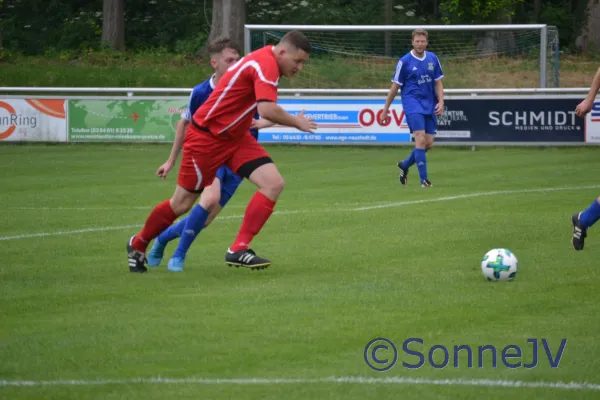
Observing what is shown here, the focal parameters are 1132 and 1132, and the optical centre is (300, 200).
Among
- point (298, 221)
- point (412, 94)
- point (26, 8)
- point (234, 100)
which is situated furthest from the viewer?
point (26, 8)

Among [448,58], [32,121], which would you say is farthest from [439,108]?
[32,121]

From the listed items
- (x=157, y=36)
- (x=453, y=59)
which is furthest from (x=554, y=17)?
(x=453, y=59)

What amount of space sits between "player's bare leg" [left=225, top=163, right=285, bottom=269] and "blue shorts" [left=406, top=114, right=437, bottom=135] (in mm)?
7469

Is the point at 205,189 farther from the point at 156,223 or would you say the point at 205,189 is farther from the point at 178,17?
the point at 178,17

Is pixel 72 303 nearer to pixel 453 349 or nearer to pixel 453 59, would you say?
pixel 453 349

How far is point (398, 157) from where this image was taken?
2086 centimetres

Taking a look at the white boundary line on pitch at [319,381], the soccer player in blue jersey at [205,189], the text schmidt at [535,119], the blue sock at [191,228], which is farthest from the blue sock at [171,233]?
the text schmidt at [535,119]

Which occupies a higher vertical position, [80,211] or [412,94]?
[412,94]

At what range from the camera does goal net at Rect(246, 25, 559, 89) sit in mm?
25484

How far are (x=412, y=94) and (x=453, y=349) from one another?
10.2 meters

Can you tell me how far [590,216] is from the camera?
30.6 ft

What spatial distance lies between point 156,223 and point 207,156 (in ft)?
2.20

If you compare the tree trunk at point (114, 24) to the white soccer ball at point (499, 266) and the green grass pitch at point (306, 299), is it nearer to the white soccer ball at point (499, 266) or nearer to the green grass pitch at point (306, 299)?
the green grass pitch at point (306, 299)

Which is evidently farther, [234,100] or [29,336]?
[234,100]
